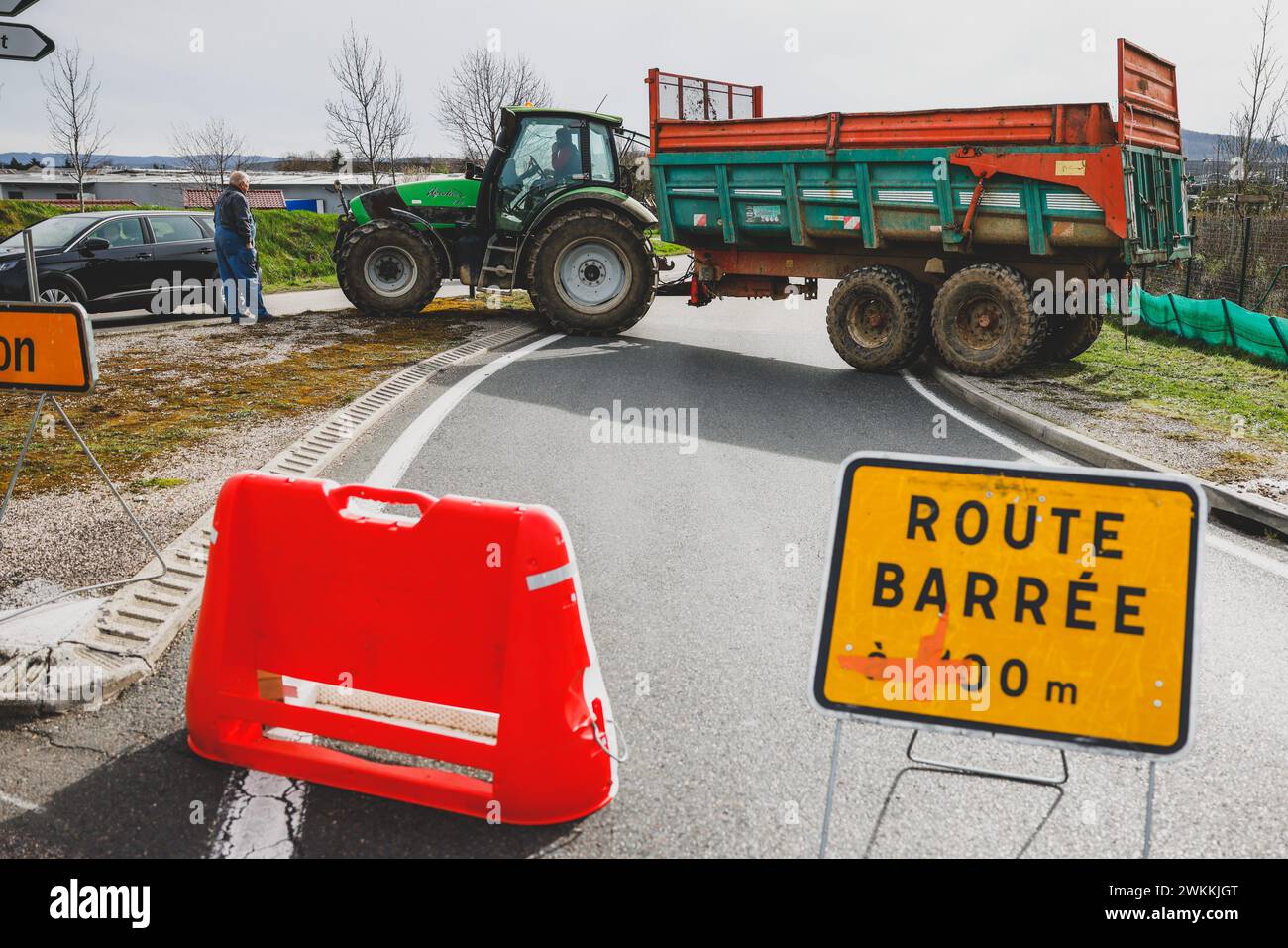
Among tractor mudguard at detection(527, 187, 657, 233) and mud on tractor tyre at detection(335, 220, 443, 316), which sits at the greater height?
tractor mudguard at detection(527, 187, 657, 233)

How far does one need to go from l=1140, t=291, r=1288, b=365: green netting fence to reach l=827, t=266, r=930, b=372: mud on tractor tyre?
168 inches

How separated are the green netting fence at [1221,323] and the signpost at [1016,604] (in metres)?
10.7

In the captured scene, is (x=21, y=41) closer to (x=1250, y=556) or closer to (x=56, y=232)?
(x=1250, y=556)

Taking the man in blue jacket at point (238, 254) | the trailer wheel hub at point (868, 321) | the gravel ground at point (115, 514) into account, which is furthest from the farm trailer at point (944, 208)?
the man in blue jacket at point (238, 254)

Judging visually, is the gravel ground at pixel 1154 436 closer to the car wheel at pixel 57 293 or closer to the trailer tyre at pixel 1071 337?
the trailer tyre at pixel 1071 337

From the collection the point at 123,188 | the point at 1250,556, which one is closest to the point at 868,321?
the point at 1250,556

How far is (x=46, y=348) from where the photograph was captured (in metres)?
5.29

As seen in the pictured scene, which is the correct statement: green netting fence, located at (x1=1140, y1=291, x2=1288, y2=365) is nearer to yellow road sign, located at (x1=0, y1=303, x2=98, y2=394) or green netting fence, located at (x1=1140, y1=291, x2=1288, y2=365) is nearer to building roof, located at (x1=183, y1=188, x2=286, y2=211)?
yellow road sign, located at (x1=0, y1=303, x2=98, y2=394)

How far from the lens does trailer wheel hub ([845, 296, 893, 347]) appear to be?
11328mm

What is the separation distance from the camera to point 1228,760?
365 cm

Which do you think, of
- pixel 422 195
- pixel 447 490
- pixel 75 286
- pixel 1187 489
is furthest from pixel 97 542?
pixel 75 286

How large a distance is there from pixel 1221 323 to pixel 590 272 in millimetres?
7880

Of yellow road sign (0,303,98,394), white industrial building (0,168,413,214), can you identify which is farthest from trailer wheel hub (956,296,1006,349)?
white industrial building (0,168,413,214)
